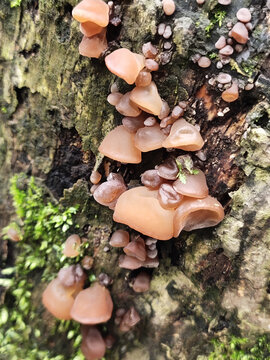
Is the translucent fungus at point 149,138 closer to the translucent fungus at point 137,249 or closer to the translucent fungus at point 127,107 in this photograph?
the translucent fungus at point 127,107

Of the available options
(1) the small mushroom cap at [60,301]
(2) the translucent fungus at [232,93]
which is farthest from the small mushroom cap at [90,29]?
(1) the small mushroom cap at [60,301]

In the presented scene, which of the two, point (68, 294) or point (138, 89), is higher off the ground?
point (138, 89)

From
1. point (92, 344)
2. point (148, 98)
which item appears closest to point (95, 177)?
point (148, 98)

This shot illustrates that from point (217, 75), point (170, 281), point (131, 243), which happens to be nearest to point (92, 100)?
point (217, 75)

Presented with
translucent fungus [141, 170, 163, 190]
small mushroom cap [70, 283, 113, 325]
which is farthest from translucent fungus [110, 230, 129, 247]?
translucent fungus [141, 170, 163, 190]

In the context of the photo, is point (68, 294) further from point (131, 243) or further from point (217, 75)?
point (217, 75)

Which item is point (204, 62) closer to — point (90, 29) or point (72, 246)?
point (90, 29)

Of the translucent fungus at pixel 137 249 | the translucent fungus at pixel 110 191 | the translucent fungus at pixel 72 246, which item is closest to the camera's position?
the translucent fungus at pixel 110 191
